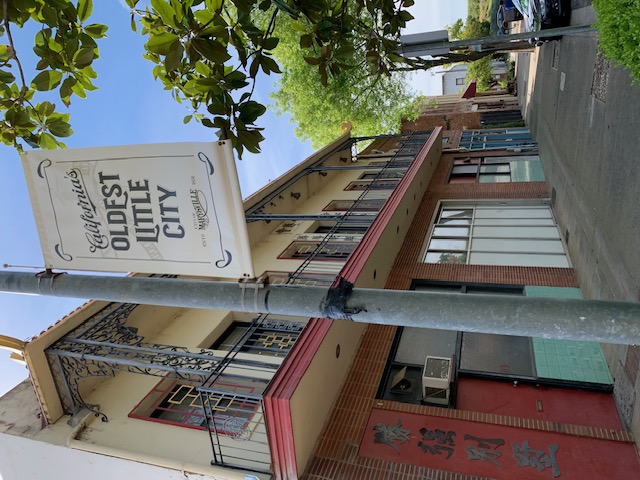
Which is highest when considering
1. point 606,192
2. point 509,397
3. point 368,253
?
point 606,192

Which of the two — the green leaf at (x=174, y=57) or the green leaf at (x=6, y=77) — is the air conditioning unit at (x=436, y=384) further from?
the green leaf at (x=6, y=77)

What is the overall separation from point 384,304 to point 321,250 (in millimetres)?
9341

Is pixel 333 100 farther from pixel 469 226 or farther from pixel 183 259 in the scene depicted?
pixel 183 259

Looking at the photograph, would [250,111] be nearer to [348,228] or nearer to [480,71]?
[348,228]

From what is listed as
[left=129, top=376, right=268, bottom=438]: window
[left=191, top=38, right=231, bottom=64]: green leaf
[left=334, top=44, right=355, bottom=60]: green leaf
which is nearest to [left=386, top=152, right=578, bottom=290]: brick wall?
[left=129, top=376, right=268, bottom=438]: window

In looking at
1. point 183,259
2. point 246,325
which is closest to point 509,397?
point 246,325

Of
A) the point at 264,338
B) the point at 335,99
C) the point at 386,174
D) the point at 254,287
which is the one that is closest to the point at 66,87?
the point at 254,287

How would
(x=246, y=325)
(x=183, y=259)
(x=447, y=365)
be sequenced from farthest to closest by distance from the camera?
(x=246, y=325)
(x=447, y=365)
(x=183, y=259)

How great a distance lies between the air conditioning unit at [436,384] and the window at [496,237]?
4.66 metres

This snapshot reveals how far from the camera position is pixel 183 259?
2850mm

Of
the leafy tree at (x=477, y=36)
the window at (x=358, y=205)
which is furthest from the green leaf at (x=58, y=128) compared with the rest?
the leafy tree at (x=477, y=36)

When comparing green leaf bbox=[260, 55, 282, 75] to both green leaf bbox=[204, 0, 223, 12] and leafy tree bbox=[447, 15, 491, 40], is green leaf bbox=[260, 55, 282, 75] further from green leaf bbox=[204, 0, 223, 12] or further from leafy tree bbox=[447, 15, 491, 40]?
leafy tree bbox=[447, 15, 491, 40]

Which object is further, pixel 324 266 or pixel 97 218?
pixel 324 266

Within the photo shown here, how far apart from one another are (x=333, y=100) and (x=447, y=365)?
19.3 m
